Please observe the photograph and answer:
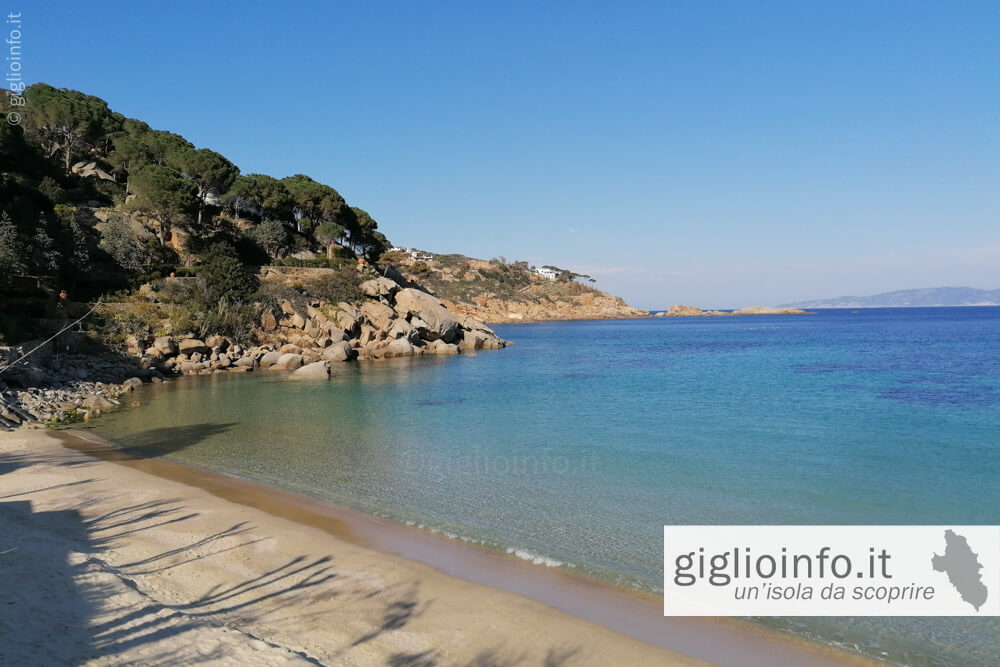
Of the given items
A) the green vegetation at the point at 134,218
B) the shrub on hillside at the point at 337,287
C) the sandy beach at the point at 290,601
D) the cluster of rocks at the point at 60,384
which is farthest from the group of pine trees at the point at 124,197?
the sandy beach at the point at 290,601

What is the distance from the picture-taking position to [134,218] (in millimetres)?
44781

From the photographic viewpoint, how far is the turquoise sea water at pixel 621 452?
10109 millimetres

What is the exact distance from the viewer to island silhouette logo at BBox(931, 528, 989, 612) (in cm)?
791

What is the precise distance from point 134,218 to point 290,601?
152 feet

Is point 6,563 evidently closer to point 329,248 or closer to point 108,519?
point 108,519

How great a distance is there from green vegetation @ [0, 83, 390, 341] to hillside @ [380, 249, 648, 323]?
152 ft

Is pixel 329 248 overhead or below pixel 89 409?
overhead

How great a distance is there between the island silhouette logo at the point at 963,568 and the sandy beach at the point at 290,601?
2.96 metres

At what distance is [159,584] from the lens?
24.9ft

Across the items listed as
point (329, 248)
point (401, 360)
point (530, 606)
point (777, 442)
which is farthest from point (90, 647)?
→ point (329, 248)

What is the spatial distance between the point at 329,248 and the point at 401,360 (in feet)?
68.5

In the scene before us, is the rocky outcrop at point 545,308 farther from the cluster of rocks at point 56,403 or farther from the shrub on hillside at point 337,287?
the cluster of rocks at point 56,403

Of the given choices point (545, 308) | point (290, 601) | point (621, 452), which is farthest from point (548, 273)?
point (290, 601)

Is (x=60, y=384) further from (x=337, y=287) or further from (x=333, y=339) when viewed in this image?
(x=337, y=287)
